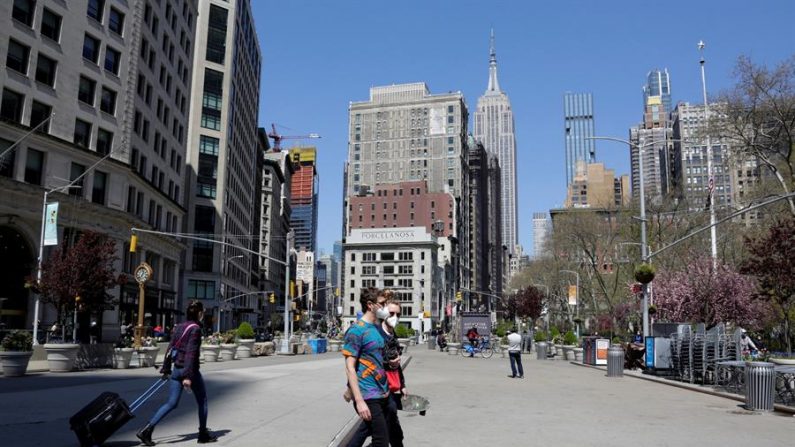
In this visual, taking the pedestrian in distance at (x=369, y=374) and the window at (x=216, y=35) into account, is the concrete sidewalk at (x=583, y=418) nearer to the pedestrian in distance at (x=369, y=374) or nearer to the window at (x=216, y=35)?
the pedestrian in distance at (x=369, y=374)

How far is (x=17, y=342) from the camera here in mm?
19766

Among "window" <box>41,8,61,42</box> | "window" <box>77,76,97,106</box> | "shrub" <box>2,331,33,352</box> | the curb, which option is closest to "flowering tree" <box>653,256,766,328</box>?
the curb

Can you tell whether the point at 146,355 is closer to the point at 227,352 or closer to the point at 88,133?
the point at 227,352

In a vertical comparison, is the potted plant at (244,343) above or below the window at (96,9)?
below

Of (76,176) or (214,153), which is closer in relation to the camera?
(76,176)

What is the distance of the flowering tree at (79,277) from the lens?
2397cm

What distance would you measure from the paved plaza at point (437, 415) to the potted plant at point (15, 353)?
55cm

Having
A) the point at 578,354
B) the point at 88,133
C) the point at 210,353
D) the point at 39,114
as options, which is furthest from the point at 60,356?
the point at 578,354

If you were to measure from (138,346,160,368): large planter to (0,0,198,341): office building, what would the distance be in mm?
5213

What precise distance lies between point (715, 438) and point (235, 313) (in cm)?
8525

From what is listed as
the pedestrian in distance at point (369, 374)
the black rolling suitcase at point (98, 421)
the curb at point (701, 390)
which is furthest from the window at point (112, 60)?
the pedestrian in distance at point (369, 374)

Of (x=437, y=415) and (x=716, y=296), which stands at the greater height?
(x=716, y=296)

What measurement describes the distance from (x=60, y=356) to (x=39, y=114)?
21652 mm

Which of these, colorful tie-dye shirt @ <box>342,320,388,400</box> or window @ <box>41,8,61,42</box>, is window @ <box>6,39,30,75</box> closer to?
window @ <box>41,8,61,42</box>
